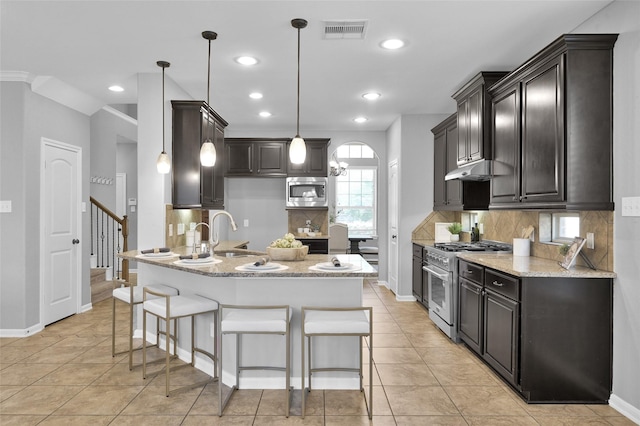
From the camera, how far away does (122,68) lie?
4.26 metres

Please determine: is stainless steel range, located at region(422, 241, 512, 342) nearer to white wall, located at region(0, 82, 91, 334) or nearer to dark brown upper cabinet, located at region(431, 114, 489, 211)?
dark brown upper cabinet, located at region(431, 114, 489, 211)

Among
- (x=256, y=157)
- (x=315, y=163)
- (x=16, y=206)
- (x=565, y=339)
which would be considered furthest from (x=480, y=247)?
(x=16, y=206)

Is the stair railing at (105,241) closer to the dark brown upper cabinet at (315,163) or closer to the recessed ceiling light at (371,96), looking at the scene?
the dark brown upper cabinet at (315,163)

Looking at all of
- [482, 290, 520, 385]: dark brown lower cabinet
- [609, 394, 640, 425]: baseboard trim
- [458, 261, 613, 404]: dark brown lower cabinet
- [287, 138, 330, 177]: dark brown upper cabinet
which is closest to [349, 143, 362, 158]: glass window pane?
[287, 138, 330, 177]: dark brown upper cabinet

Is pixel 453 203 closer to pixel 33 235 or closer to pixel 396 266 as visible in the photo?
pixel 396 266

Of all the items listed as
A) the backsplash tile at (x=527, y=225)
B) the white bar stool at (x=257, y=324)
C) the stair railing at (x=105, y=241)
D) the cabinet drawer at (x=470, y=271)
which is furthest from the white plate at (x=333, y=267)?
the stair railing at (x=105, y=241)

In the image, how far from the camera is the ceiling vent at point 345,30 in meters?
3.27

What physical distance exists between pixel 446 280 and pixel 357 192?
240 inches

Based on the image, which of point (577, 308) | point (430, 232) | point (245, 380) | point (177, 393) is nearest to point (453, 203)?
point (430, 232)

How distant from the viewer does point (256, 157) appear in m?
7.07

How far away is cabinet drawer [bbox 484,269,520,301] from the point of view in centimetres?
302

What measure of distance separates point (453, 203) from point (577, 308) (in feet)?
8.54

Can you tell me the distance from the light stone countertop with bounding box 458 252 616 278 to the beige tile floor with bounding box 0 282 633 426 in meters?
0.88

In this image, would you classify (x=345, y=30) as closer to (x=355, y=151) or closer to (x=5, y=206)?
(x=5, y=206)
